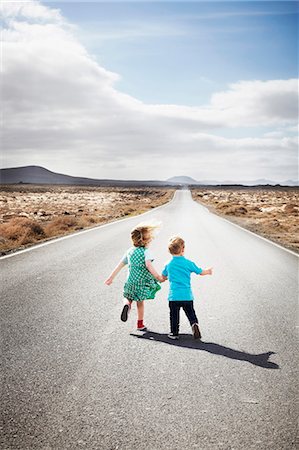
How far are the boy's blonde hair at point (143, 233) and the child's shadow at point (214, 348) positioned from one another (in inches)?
46.9

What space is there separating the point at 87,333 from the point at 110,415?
194 cm

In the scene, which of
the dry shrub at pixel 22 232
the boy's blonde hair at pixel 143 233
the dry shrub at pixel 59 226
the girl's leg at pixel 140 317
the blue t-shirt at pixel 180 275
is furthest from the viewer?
the dry shrub at pixel 59 226

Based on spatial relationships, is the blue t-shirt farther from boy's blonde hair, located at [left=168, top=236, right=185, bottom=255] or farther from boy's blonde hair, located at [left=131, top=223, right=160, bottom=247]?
boy's blonde hair, located at [left=131, top=223, right=160, bottom=247]

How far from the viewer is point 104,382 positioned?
3.81 meters

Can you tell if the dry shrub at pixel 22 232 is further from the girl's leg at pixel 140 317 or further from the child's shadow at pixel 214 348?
the child's shadow at pixel 214 348

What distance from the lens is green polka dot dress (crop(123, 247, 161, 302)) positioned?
5.31 m

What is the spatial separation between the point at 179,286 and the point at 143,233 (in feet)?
2.70

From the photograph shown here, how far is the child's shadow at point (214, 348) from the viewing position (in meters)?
4.38

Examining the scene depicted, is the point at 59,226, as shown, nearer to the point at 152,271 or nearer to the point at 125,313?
the point at 125,313

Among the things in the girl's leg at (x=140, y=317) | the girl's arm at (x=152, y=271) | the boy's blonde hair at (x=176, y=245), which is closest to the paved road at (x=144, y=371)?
the girl's leg at (x=140, y=317)

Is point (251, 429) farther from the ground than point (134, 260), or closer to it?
closer to it

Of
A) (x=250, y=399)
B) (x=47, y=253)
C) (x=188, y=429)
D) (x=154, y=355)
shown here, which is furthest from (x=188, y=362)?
(x=47, y=253)

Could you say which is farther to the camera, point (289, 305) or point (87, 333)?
point (289, 305)

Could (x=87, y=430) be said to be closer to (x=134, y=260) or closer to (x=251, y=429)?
(x=251, y=429)
